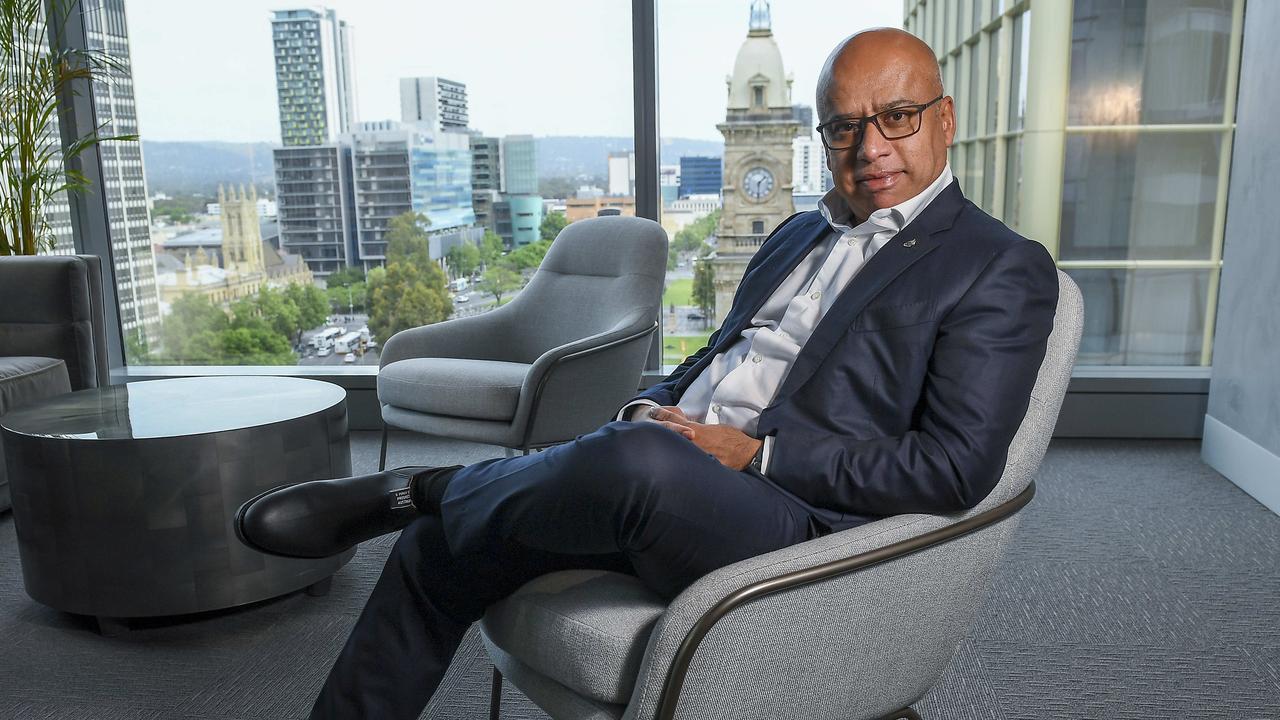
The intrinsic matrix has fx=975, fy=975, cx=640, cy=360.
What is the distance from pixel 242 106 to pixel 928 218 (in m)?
3.75

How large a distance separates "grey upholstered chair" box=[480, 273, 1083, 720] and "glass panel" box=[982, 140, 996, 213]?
2704 mm

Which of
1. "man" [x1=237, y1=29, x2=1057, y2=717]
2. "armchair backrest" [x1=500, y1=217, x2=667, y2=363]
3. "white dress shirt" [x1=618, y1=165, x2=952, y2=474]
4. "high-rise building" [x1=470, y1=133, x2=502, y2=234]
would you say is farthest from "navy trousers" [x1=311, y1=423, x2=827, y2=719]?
"high-rise building" [x1=470, y1=133, x2=502, y2=234]

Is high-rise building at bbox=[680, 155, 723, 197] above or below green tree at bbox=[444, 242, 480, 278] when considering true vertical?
above

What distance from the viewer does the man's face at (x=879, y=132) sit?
5.48ft

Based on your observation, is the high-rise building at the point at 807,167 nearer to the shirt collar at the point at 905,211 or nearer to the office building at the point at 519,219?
the office building at the point at 519,219

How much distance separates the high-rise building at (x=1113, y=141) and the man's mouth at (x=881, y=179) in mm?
2552

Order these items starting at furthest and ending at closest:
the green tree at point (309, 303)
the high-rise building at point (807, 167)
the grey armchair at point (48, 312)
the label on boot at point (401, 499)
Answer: the green tree at point (309, 303) → the high-rise building at point (807, 167) → the grey armchair at point (48, 312) → the label on boot at point (401, 499)

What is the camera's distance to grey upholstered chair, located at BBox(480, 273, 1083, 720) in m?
1.22

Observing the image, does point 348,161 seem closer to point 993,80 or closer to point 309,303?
point 309,303

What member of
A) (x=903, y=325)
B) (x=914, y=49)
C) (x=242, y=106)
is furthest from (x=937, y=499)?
Answer: (x=242, y=106)

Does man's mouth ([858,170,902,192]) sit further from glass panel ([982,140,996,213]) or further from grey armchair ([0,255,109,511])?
grey armchair ([0,255,109,511])

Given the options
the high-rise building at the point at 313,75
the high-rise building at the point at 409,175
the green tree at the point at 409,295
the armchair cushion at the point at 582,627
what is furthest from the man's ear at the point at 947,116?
the high-rise building at the point at 313,75

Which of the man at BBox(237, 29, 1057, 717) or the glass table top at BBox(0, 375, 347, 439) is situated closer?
the man at BBox(237, 29, 1057, 717)

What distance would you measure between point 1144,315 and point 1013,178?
0.79 meters
